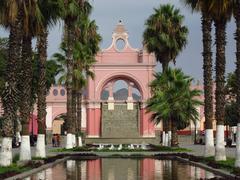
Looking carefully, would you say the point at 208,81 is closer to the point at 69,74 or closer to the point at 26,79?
the point at 26,79

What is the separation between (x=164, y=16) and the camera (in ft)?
169

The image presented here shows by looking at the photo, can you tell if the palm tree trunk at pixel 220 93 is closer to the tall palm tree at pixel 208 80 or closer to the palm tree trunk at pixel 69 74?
the tall palm tree at pixel 208 80

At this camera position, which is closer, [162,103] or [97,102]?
[162,103]

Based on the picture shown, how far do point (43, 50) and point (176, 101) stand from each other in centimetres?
2004

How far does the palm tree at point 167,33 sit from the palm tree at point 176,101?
238 centimetres

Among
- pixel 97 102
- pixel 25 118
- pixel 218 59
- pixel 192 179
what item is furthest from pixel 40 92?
pixel 97 102

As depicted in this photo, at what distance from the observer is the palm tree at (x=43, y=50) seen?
28.8 meters

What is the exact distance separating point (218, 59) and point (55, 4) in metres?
8.84

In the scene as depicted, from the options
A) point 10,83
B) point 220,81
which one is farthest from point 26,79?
point 220,81

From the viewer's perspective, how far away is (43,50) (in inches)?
1203

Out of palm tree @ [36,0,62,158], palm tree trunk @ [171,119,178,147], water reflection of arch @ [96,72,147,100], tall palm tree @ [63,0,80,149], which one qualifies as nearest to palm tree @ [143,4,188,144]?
palm tree trunk @ [171,119,178,147]

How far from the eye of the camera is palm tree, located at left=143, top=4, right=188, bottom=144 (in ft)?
166

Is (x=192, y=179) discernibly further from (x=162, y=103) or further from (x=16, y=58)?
(x=162, y=103)

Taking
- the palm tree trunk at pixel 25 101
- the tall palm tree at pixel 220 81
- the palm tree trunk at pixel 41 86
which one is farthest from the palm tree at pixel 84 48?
the tall palm tree at pixel 220 81
